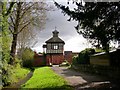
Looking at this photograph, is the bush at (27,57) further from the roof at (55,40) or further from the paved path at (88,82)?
the paved path at (88,82)

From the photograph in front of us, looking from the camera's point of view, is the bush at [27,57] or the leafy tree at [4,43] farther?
the bush at [27,57]

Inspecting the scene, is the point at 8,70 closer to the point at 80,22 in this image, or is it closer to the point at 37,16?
the point at 80,22

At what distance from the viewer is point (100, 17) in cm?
1395

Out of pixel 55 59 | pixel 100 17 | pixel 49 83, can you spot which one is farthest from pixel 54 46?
pixel 100 17

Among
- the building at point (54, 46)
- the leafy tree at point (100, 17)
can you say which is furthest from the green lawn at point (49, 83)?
the building at point (54, 46)

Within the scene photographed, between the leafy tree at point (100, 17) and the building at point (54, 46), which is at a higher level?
the building at point (54, 46)

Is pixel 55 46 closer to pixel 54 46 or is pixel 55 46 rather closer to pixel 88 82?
pixel 54 46

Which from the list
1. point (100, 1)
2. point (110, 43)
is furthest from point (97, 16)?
point (110, 43)

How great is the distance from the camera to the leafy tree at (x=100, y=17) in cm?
1377

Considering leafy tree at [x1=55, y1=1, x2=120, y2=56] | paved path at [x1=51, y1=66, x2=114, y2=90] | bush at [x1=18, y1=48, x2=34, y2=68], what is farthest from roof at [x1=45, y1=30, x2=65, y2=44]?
leafy tree at [x1=55, y1=1, x2=120, y2=56]

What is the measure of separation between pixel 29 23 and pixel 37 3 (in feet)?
9.37

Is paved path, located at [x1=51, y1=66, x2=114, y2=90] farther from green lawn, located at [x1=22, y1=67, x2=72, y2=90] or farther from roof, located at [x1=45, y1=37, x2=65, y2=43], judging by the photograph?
roof, located at [x1=45, y1=37, x2=65, y2=43]

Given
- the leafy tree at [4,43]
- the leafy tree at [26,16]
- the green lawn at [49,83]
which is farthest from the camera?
the leafy tree at [26,16]

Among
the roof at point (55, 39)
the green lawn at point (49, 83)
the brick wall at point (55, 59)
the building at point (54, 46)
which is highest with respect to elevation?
the roof at point (55, 39)
